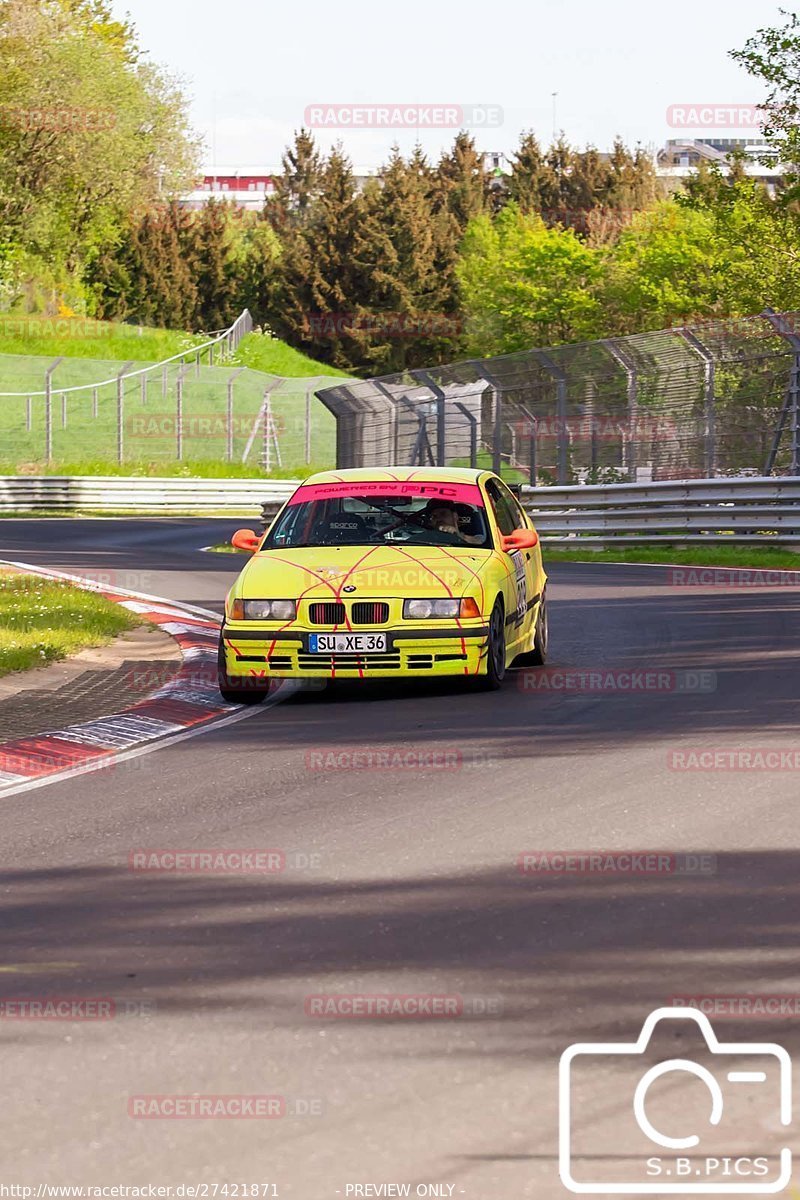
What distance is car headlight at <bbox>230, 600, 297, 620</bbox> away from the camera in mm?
11555

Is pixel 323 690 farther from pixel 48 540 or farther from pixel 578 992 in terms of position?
pixel 48 540

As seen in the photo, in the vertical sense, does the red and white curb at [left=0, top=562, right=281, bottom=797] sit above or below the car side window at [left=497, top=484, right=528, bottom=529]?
below

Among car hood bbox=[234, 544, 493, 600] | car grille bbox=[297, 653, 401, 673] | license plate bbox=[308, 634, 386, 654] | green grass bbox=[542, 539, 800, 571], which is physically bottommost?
green grass bbox=[542, 539, 800, 571]

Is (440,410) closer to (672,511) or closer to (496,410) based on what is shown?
(496,410)

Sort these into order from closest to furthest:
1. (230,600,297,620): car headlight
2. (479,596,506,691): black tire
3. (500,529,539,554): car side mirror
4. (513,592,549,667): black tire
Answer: (230,600,297,620): car headlight, (479,596,506,691): black tire, (500,529,539,554): car side mirror, (513,592,549,667): black tire

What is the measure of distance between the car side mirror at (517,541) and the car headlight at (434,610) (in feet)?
3.91

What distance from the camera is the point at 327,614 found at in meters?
11.5

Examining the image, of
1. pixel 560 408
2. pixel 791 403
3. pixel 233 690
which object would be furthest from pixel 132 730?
pixel 560 408

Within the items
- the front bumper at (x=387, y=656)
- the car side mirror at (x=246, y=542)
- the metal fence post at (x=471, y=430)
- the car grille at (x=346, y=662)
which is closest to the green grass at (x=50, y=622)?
the car side mirror at (x=246, y=542)

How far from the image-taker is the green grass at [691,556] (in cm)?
2394

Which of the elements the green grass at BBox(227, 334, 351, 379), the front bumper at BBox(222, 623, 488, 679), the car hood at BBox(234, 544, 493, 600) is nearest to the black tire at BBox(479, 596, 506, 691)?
the front bumper at BBox(222, 623, 488, 679)

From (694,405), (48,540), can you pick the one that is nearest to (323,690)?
(694,405)

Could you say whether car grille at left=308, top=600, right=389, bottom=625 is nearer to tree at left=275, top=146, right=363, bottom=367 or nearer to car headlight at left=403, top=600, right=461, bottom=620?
car headlight at left=403, top=600, right=461, bottom=620

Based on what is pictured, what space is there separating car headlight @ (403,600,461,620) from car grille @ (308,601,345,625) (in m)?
0.41
